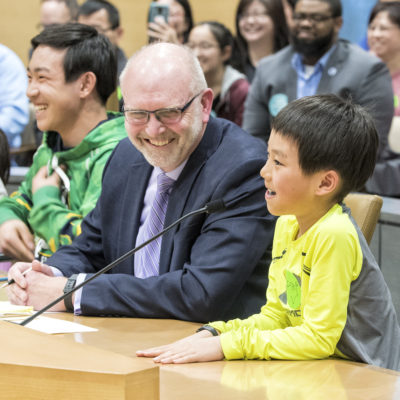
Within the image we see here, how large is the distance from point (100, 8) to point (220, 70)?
38.4 inches

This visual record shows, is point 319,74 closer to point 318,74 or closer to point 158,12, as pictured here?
point 318,74

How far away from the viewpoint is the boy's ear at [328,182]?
1.51 meters

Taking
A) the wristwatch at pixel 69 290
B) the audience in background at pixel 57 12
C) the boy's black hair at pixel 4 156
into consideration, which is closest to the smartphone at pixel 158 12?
the audience in background at pixel 57 12

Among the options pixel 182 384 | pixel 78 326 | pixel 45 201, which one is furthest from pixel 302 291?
pixel 45 201

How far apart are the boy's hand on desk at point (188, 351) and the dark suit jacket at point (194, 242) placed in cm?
34

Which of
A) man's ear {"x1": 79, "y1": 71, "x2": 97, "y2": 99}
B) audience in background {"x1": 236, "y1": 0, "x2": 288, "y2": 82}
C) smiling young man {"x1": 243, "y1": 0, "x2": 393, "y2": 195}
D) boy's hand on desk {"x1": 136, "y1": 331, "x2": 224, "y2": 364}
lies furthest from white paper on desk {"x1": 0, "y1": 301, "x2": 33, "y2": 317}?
audience in background {"x1": 236, "y1": 0, "x2": 288, "y2": 82}

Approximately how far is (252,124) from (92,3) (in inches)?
63.6

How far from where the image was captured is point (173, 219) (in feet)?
6.57

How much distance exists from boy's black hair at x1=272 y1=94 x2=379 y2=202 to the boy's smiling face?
14 mm

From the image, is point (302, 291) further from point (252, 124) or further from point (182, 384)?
point (252, 124)

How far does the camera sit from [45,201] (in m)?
2.58

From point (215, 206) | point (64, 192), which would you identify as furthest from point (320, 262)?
point (64, 192)

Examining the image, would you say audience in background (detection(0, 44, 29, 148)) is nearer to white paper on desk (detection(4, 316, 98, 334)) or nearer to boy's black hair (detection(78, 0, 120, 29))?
boy's black hair (detection(78, 0, 120, 29))

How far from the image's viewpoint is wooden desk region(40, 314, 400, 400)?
4.14 ft
